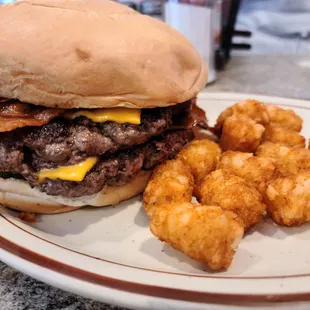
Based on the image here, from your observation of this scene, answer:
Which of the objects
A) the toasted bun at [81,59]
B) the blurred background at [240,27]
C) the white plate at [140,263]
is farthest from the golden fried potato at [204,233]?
the blurred background at [240,27]

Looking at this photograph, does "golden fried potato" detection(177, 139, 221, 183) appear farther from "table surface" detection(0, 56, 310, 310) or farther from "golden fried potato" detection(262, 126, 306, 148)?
"table surface" detection(0, 56, 310, 310)

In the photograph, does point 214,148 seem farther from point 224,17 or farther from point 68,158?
point 224,17

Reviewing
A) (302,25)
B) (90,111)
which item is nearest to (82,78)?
(90,111)

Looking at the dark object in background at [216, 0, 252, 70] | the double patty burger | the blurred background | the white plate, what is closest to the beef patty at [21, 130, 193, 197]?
the double patty burger

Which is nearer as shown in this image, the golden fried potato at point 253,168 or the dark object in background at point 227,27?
the golden fried potato at point 253,168

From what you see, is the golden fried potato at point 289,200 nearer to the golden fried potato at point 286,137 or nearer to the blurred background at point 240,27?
the golden fried potato at point 286,137

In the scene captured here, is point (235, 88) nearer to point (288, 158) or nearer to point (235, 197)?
point (288, 158)
